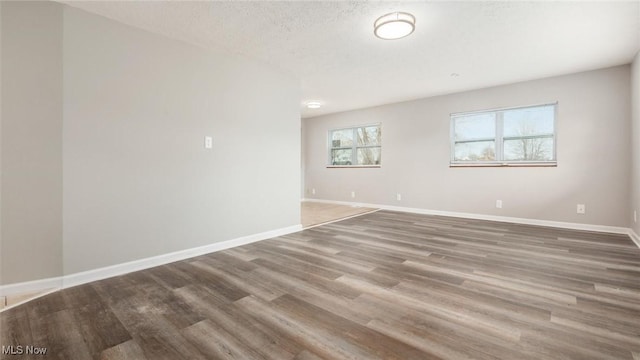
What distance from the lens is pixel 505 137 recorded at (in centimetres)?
480

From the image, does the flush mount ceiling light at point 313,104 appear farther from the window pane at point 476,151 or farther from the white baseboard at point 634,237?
the white baseboard at point 634,237

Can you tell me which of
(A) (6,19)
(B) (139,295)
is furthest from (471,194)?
(A) (6,19)

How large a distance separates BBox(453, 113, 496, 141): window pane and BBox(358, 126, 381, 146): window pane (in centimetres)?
167

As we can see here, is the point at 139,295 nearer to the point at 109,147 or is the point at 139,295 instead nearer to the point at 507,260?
the point at 109,147

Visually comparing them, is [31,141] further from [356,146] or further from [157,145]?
[356,146]

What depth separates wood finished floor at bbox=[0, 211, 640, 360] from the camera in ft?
4.74

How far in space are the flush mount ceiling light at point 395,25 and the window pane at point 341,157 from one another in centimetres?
439

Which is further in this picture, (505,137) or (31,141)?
(505,137)

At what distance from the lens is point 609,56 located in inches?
139

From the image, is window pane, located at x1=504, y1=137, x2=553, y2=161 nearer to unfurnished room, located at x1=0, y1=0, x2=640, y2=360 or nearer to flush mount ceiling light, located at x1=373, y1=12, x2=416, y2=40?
unfurnished room, located at x1=0, y1=0, x2=640, y2=360

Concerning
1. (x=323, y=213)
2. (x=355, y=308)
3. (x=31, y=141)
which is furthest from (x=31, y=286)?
(x=323, y=213)

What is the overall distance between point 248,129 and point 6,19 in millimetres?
2088

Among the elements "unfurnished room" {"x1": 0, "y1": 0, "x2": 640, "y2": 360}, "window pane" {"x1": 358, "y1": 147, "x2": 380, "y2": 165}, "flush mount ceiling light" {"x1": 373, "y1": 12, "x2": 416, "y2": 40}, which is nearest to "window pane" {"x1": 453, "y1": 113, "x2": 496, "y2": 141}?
"unfurnished room" {"x1": 0, "y1": 0, "x2": 640, "y2": 360}

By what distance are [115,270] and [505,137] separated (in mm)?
5676
